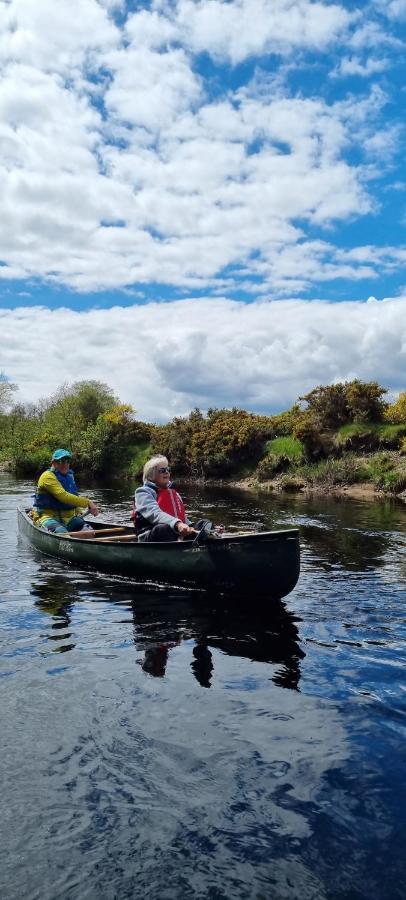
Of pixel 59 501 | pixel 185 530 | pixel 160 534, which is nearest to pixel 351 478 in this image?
pixel 59 501

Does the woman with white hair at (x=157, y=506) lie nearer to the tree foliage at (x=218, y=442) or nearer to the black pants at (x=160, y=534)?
the black pants at (x=160, y=534)

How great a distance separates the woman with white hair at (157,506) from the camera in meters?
9.39

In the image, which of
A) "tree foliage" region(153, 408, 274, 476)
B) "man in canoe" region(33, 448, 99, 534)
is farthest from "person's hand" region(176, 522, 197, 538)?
"tree foliage" region(153, 408, 274, 476)

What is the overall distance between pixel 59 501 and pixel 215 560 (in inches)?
225

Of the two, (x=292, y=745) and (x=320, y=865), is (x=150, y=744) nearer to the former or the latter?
(x=292, y=745)

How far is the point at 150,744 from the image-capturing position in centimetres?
456

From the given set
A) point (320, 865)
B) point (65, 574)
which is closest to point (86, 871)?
point (320, 865)

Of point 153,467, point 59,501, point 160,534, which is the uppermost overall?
point 153,467

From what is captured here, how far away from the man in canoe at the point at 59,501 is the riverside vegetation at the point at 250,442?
1641 centimetres

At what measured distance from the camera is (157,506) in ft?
31.0

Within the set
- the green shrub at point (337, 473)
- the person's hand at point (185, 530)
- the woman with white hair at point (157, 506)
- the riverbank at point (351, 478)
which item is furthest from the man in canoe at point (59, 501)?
the green shrub at point (337, 473)

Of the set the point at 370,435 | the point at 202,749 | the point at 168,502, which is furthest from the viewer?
the point at 370,435

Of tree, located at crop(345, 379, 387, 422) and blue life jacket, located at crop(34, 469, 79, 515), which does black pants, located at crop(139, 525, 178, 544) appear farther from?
tree, located at crop(345, 379, 387, 422)

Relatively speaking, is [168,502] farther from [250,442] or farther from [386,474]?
[250,442]
